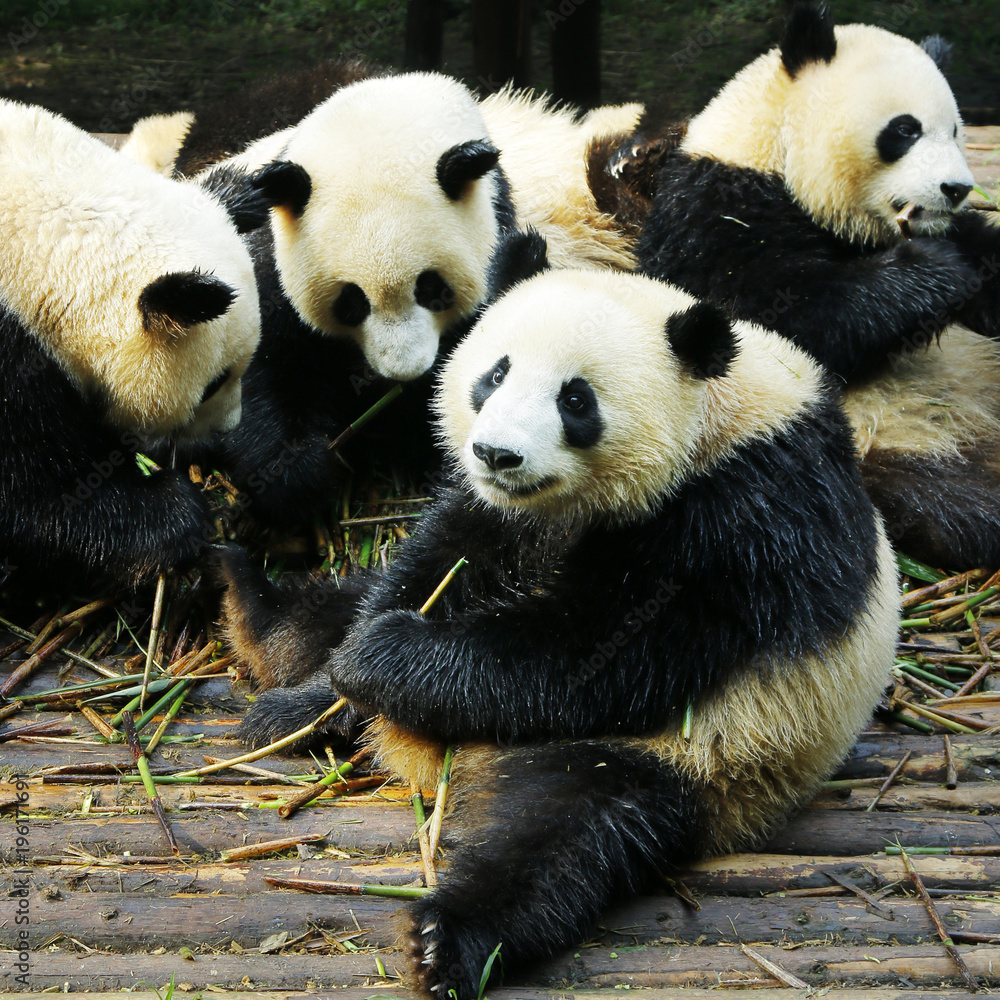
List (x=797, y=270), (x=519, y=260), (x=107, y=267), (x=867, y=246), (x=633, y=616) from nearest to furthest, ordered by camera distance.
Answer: (x=633, y=616), (x=519, y=260), (x=107, y=267), (x=797, y=270), (x=867, y=246)

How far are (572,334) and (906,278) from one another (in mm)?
1985

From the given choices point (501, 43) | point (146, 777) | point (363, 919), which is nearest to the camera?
point (363, 919)

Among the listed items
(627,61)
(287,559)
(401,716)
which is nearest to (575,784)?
(401,716)

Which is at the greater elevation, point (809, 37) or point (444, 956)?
point (809, 37)

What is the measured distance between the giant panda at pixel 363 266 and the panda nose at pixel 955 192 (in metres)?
1.26

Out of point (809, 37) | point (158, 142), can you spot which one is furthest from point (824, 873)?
point (158, 142)

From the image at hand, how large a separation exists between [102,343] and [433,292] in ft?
3.63

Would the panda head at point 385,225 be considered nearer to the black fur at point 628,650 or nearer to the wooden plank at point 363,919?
the black fur at point 628,650

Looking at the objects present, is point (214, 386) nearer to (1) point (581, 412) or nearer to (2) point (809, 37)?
(1) point (581, 412)

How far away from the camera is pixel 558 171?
5078 mm

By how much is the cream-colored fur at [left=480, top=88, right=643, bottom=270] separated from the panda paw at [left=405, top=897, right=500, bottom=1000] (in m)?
2.83

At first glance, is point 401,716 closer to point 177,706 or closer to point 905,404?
point 177,706

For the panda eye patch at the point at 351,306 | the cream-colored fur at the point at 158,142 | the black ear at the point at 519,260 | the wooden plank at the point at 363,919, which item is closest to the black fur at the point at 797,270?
the panda eye patch at the point at 351,306

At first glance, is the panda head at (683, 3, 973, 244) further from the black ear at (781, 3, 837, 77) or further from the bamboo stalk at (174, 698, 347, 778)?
the bamboo stalk at (174, 698, 347, 778)
